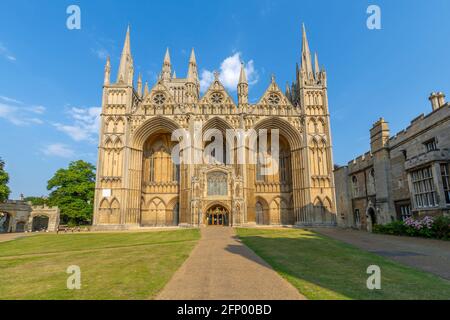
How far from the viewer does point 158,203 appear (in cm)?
4097

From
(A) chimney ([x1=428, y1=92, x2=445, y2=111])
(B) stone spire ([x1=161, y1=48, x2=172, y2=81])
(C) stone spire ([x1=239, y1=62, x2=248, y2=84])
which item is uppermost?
(B) stone spire ([x1=161, y1=48, x2=172, y2=81])

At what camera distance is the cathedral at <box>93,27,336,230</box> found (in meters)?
35.6

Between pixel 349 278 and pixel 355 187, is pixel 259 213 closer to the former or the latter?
pixel 355 187

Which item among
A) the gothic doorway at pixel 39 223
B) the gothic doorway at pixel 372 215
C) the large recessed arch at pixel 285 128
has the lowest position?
the gothic doorway at pixel 39 223

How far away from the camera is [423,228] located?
16062 mm

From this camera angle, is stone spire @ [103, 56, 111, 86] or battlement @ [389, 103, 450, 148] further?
stone spire @ [103, 56, 111, 86]

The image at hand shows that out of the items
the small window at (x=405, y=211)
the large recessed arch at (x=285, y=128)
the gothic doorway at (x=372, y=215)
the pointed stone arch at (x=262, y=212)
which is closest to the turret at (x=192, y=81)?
the large recessed arch at (x=285, y=128)

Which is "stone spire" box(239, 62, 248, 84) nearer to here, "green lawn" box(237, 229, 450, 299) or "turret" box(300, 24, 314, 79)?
"turret" box(300, 24, 314, 79)

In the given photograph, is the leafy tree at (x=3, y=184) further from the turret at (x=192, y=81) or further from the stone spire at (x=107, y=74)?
the turret at (x=192, y=81)

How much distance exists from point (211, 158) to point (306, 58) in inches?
959

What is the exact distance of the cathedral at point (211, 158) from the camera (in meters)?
35.6

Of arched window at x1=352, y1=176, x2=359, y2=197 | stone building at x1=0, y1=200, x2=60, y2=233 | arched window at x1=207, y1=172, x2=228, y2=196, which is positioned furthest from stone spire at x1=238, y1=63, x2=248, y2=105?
stone building at x1=0, y1=200, x2=60, y2=233

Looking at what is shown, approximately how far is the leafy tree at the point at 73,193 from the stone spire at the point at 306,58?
42.0 metres

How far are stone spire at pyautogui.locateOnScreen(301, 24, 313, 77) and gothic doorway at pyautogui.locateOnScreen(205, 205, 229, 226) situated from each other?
86.2 ft
